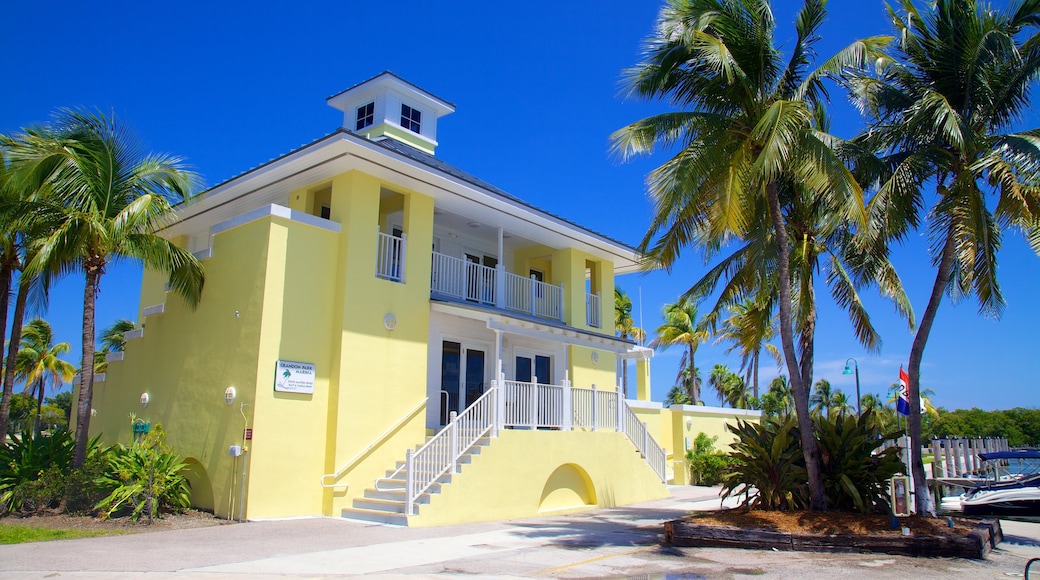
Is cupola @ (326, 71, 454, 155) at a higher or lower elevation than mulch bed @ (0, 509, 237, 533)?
higher

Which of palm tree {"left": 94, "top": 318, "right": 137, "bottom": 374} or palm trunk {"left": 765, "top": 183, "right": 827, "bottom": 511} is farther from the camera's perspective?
palm tree {"left": 94, "top": 318, "right": 137, "bottom": 374}

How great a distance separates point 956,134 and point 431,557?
990cm

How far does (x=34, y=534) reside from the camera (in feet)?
34.2

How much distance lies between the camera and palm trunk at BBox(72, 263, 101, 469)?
12.9 metres

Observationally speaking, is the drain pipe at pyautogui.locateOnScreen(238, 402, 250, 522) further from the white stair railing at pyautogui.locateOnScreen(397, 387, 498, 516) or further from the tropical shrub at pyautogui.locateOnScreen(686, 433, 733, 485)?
the tropical shrub at pyautogui.locateOnScreen(686, 433, 733, 485)

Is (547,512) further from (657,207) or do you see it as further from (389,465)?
(657,207)

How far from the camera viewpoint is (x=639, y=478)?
17703 millimetres

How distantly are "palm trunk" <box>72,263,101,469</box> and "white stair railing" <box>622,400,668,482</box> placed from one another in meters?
11.5

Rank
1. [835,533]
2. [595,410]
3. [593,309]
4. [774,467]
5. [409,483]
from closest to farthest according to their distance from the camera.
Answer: [835,533], [774,467], [409,483], [595,410], [593,309]

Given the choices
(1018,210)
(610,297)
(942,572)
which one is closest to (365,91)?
(610,297)

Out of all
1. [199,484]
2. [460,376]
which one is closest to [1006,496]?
[460,376]

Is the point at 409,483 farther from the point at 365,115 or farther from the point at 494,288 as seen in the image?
the point at 365,115

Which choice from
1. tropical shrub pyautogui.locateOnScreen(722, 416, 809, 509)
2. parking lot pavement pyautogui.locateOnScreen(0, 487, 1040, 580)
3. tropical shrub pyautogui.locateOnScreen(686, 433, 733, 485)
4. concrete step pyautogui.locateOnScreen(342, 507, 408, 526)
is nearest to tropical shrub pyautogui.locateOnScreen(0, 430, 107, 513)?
parking lot pavement pyautogui.locateOnScreen(0, 487, 1040, 580)

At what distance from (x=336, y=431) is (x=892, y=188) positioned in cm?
1086
